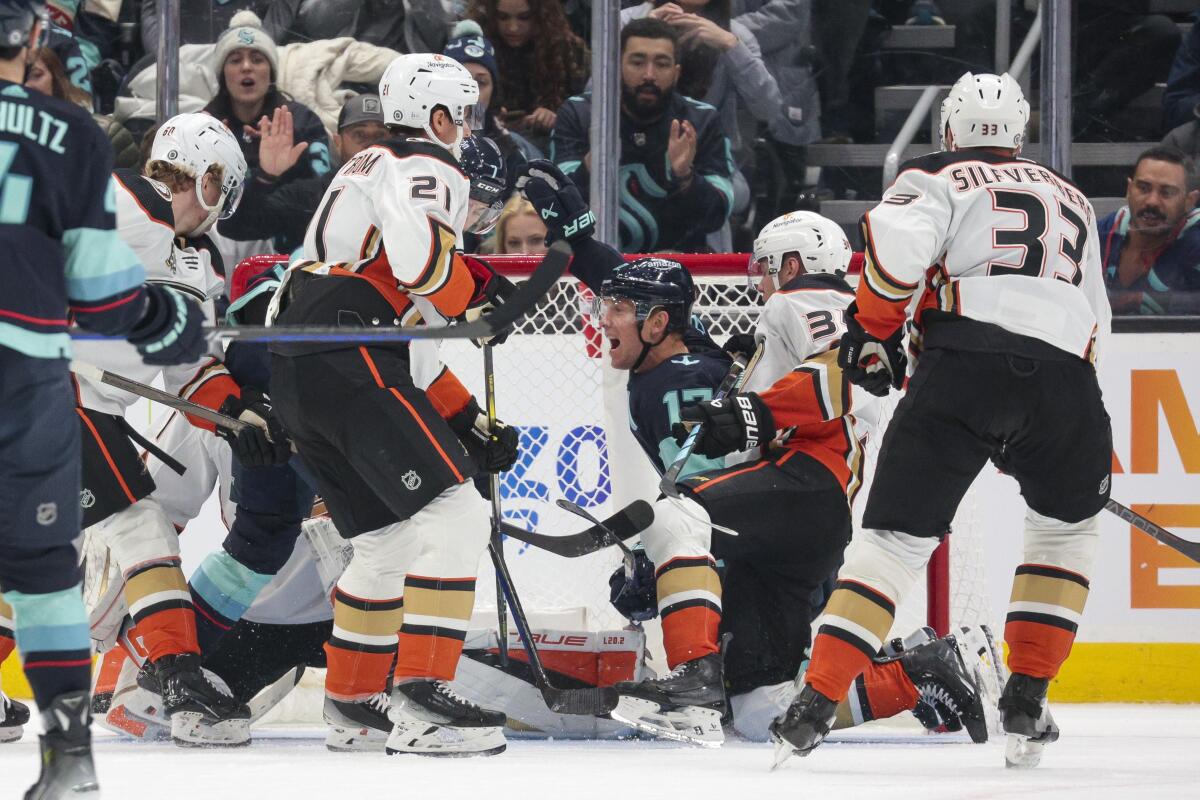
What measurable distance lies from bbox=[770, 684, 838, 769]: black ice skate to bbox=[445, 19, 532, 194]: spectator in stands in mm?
2292

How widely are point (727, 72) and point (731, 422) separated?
1.80 metres

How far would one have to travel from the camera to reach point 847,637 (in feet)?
9.46

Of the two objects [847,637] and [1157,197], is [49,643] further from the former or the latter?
[1157,197]

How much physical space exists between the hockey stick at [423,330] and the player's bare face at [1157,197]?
7.58 ft

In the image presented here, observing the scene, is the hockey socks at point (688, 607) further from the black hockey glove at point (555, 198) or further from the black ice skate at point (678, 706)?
the black hockey glove at point (555, 198)

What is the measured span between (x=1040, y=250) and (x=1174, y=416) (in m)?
1.55

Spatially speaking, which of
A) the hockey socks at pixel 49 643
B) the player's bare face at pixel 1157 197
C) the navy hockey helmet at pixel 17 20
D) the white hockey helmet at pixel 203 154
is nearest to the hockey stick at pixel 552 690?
the white hockey helmet at pixel 203 154

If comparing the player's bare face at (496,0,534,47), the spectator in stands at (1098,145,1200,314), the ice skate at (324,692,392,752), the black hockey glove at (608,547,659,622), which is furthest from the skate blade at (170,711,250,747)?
the spectator in stands at (1098,145,1200,314)

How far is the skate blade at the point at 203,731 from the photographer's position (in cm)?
332

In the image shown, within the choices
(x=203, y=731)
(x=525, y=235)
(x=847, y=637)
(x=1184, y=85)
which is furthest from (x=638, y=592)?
(x=1184, y=85)

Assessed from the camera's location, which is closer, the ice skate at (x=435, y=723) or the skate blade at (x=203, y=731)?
the ice skate at (x=435, y=723)

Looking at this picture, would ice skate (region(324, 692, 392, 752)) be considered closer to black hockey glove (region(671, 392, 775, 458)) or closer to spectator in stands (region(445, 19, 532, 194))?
black hockey glove (region(671, 392, 775, 458))

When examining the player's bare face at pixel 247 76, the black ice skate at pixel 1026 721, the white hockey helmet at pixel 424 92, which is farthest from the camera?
the player's bare face at pixel 247 76

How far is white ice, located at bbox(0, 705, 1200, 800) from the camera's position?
2551 mm
